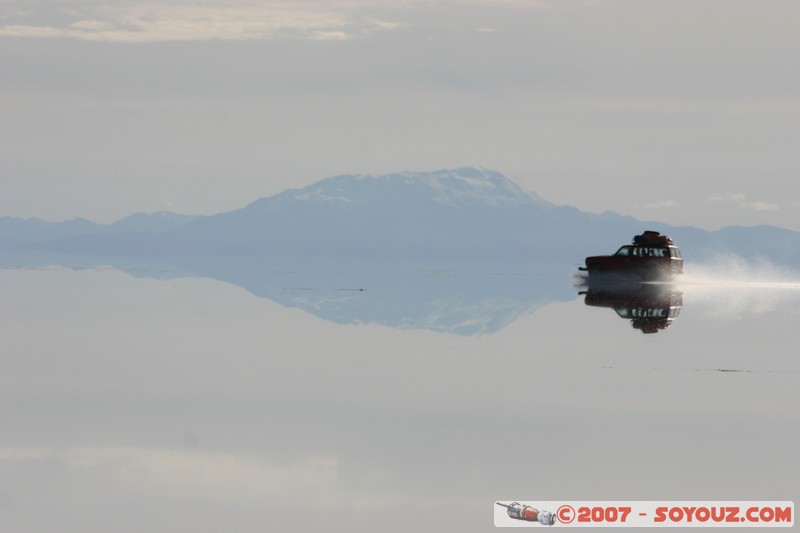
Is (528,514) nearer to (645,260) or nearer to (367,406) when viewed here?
(367,406)

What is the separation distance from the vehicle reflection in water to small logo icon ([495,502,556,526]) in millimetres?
24288

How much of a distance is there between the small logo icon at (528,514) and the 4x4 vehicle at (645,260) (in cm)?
6020

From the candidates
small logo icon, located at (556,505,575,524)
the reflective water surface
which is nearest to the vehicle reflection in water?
the reflective water surface

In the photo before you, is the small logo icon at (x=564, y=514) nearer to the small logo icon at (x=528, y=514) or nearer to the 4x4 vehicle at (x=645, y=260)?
the small logo icon at (x=528, y=514)

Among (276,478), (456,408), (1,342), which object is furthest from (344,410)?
(1,342)

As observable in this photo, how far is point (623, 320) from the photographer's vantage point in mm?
43719

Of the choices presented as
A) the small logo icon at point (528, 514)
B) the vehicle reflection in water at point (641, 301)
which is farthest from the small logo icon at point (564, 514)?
the vehicle reflection in water at point (641, 301)

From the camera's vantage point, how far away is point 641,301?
55781 mm

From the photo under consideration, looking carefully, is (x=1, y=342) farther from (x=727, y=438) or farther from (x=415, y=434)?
(x=727, y=438)

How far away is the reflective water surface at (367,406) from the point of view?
1648 centimetres

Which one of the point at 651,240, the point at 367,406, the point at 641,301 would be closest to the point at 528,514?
the point at 367,406

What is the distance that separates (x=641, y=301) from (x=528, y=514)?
136 feet

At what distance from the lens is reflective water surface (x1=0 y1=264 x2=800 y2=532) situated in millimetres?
16484

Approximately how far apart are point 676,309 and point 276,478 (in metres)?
35.8
